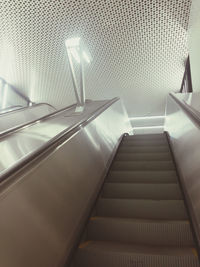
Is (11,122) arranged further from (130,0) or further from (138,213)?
(138,213)

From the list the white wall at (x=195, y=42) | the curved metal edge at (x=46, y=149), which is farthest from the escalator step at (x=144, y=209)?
the white wall at (x=195, y=42)

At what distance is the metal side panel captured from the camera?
4.27 ft

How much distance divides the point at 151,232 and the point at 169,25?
456 cm

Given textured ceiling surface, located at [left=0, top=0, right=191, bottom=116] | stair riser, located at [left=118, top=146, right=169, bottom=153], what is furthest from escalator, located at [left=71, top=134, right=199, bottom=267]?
textured ceiling surface, located at [left=0, top=0, right=191, bottom=116]

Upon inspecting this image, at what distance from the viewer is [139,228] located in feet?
6.47

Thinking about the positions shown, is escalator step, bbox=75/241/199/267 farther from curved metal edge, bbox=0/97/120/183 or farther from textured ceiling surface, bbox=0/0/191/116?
textured ceiling surface, bbox=0/0/191/116

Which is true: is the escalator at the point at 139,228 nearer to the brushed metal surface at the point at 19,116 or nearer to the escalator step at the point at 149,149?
the escalator step at the point at 149,149

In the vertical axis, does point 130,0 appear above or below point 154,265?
above

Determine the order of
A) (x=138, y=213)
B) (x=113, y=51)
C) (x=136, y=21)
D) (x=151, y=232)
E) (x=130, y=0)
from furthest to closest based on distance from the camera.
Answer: (x=113, y=51) → (x=136, y=21) → (x=130, y=0) → (x=138, y=213) → (x=151, y=232)

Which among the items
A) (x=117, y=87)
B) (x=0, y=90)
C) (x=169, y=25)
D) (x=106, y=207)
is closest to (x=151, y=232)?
(x=106, y=207)

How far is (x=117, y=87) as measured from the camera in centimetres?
770

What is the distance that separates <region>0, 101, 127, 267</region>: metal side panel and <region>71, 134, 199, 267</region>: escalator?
0.15m

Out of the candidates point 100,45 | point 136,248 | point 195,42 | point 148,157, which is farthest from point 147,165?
point 100,45

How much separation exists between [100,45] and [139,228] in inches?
192
